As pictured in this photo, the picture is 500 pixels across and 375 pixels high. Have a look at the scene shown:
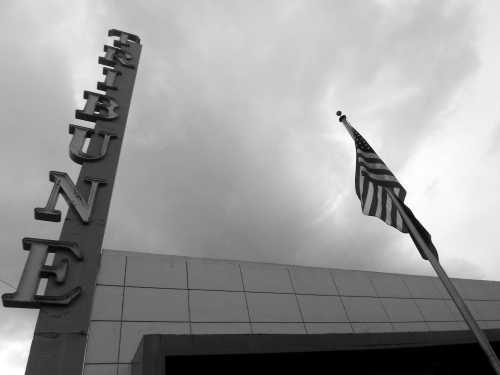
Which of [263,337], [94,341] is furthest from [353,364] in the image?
[94,341]

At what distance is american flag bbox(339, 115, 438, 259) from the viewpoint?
32.0 feet

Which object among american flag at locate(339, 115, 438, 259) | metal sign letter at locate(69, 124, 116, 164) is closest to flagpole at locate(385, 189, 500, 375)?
american flag at locate(339, 115, 438, 259)

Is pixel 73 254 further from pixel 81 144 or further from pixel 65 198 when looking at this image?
pixel 81 144

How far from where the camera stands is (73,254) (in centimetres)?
751

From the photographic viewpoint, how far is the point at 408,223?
930cm

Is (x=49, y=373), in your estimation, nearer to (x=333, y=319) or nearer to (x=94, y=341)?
(x=94, y=341)

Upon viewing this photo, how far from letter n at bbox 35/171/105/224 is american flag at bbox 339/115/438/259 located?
7133mm

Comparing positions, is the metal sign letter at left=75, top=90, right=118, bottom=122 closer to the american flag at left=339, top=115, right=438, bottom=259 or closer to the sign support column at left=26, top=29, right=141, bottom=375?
the sign support column at left=26, top=29, right=141, bottom=375

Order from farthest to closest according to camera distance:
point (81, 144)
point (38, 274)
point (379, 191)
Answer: point (379, 191) < point (81, 144) < point (38, 274)

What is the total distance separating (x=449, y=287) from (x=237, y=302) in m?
5.45

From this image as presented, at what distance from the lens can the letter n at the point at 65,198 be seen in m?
7.90

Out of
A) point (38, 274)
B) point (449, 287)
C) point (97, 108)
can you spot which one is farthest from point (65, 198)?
point (449, 287)

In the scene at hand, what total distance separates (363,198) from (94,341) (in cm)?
785

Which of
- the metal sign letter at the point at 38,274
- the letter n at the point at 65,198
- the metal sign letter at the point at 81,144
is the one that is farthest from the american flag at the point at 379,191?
the metal sign letter at the point at 38,274
